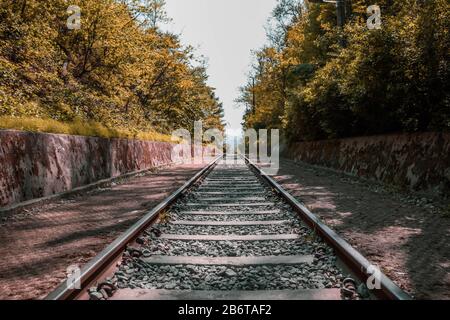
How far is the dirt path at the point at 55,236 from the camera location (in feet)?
10.2

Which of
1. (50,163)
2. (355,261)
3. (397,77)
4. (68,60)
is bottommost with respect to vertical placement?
(355,261)

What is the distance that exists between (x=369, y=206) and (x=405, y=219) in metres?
1.12

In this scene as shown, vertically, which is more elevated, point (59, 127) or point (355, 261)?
point (59, 127)

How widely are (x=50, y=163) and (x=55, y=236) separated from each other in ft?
10.3

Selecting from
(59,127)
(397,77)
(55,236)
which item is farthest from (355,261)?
(59,127)

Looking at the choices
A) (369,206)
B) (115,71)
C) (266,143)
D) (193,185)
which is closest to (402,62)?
(369,206)

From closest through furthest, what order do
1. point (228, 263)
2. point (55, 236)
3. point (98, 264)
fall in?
point (98, 264) < point (228, 263) < point (55, 236)

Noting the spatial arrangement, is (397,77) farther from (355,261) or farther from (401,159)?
(355,261)

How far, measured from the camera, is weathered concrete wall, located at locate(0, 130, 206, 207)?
6.06 meters

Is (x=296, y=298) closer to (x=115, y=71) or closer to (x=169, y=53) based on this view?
(x=115, y=71)

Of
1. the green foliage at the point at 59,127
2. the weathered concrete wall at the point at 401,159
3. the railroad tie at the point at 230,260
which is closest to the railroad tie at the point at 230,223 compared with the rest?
the railroad tie at the point at 230,260

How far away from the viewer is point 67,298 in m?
2.50

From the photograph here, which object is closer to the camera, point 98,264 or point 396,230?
point 98,264

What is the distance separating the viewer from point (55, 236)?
4.71 meters
